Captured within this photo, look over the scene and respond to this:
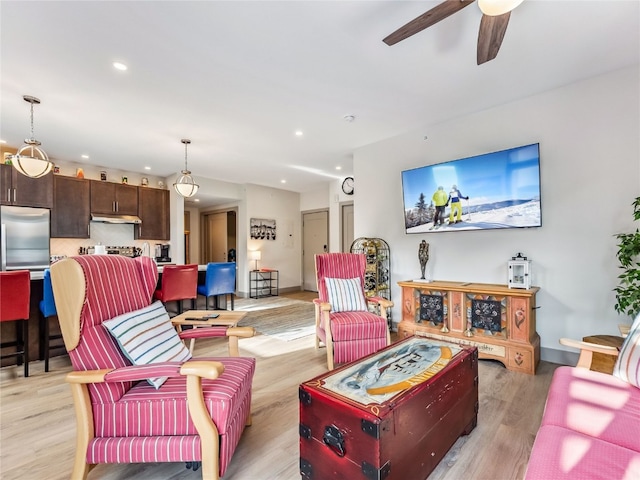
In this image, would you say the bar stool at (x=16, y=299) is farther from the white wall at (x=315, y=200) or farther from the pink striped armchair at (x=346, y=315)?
the white wall at (x=315, y=200)

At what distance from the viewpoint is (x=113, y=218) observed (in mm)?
5496

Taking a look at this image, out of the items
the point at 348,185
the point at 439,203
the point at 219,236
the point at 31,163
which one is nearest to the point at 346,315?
the point at 439,203

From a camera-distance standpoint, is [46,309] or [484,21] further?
[46,309]

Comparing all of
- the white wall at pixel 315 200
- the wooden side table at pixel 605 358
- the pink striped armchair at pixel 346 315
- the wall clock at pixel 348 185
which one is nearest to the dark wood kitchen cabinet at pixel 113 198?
the white wall at pixel 315 200

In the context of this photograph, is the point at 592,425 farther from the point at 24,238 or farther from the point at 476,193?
the point at 24,238

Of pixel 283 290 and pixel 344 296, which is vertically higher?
pixel 344 296

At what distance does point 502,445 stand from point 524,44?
2.76 metres

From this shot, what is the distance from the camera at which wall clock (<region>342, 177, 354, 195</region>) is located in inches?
245

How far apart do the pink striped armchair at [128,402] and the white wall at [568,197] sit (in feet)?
9.79

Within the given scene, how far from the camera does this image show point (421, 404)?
137cm

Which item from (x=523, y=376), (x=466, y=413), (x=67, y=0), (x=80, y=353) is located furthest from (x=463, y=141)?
(x=80, y=353)

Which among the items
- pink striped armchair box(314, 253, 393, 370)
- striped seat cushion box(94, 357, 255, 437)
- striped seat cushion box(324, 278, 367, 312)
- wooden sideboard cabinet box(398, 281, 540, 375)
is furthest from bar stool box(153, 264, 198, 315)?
wooden sideboard cabinet box(398, 281, 540, 375)

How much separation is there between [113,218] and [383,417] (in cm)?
603

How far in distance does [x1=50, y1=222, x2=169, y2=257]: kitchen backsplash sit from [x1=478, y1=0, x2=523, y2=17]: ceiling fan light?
6337mm
